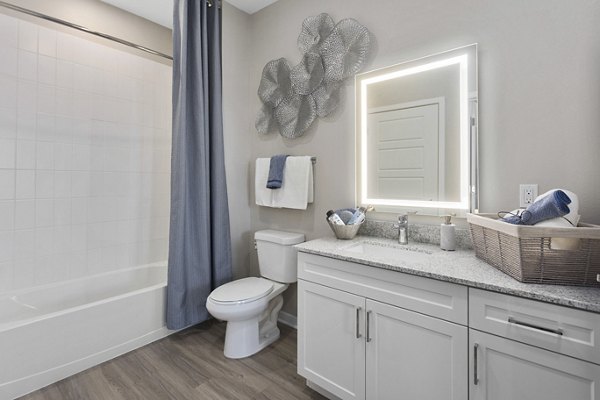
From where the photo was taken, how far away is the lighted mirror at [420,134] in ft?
5.26

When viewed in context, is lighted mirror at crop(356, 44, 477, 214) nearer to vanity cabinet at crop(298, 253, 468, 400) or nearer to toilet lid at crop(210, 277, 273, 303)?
vanity cabinet at crop(298, 253, 468, 400)

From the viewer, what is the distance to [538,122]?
1.40 metres

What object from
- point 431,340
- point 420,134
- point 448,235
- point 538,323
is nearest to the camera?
point 538,323

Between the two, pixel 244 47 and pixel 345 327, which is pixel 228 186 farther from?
pixel 345 327

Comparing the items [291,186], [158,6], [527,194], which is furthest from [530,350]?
[158,6]

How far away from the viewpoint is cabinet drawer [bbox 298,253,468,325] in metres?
1.16

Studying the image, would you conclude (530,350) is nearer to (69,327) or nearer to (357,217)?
(357,217)

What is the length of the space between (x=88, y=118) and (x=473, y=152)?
2.73 metres

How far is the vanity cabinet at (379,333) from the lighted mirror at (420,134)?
0.63m

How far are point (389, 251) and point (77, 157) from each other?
2.39 metres

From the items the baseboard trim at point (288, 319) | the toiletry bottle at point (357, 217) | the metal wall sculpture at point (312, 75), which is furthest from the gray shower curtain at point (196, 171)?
the toiletry bottle at point (357, 217)

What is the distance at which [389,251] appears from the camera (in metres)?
1.68

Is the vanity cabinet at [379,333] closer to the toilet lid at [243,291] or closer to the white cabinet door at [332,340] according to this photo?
the white cabinet door at [332,340]

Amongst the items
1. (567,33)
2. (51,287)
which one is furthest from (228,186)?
(567,33)
